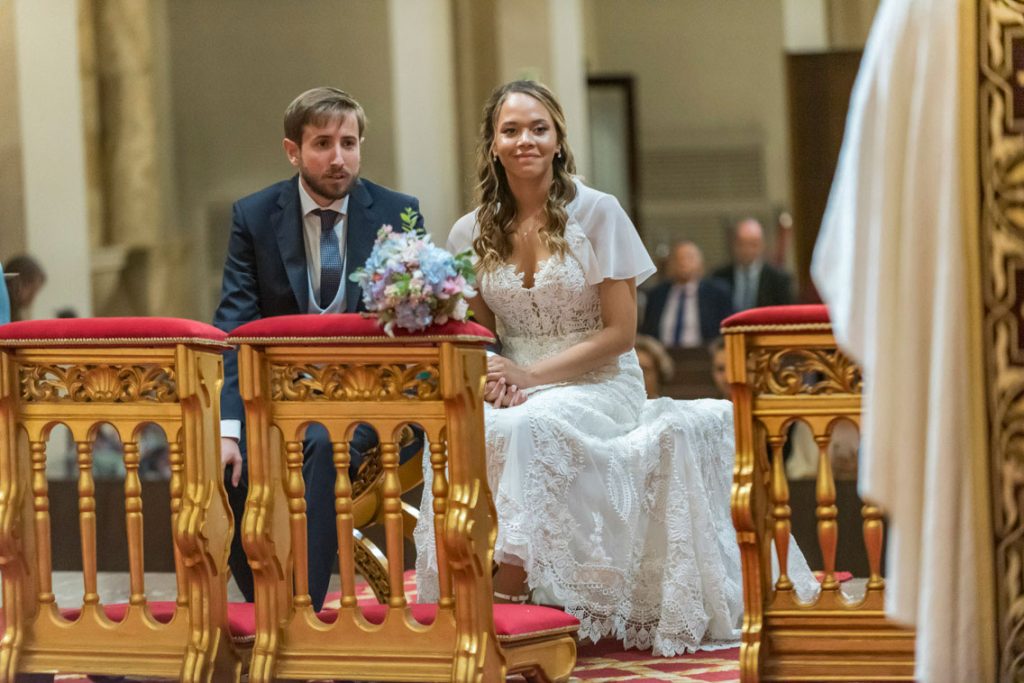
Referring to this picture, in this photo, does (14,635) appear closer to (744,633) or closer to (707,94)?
(744,633)

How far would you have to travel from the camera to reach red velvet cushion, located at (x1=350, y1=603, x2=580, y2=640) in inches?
173

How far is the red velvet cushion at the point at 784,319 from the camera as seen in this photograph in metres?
4.23

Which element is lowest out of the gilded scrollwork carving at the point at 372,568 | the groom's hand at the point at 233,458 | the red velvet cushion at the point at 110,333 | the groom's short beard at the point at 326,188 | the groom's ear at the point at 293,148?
the gilded scrollwork carving at the point at 372,568

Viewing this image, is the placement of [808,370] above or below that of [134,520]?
above

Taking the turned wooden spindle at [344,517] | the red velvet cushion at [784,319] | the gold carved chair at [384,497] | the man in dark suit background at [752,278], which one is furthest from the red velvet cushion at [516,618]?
the man in dark suit background at [752,278]

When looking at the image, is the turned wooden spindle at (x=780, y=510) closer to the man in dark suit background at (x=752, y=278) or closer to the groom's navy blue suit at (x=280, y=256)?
the groom's navy blue suit at (x=280, y=256)

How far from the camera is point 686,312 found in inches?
503

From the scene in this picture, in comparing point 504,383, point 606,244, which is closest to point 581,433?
point 504,383

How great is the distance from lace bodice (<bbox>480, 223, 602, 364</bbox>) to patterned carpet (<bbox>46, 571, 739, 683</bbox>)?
1093 mm

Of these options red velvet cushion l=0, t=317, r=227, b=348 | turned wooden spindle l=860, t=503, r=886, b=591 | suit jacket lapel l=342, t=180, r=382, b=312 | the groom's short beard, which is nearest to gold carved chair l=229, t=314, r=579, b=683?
red velvet cushion l=0, t=317, r=227, b=348

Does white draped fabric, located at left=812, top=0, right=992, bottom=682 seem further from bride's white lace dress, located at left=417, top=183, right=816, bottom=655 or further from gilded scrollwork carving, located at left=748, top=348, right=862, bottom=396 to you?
bride's white lace dress, located at left=417, top=183, right=816, bottom=655

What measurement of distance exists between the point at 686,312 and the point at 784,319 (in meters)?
8.55

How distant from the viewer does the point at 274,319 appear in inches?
173

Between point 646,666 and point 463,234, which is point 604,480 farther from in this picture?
point 463,234
